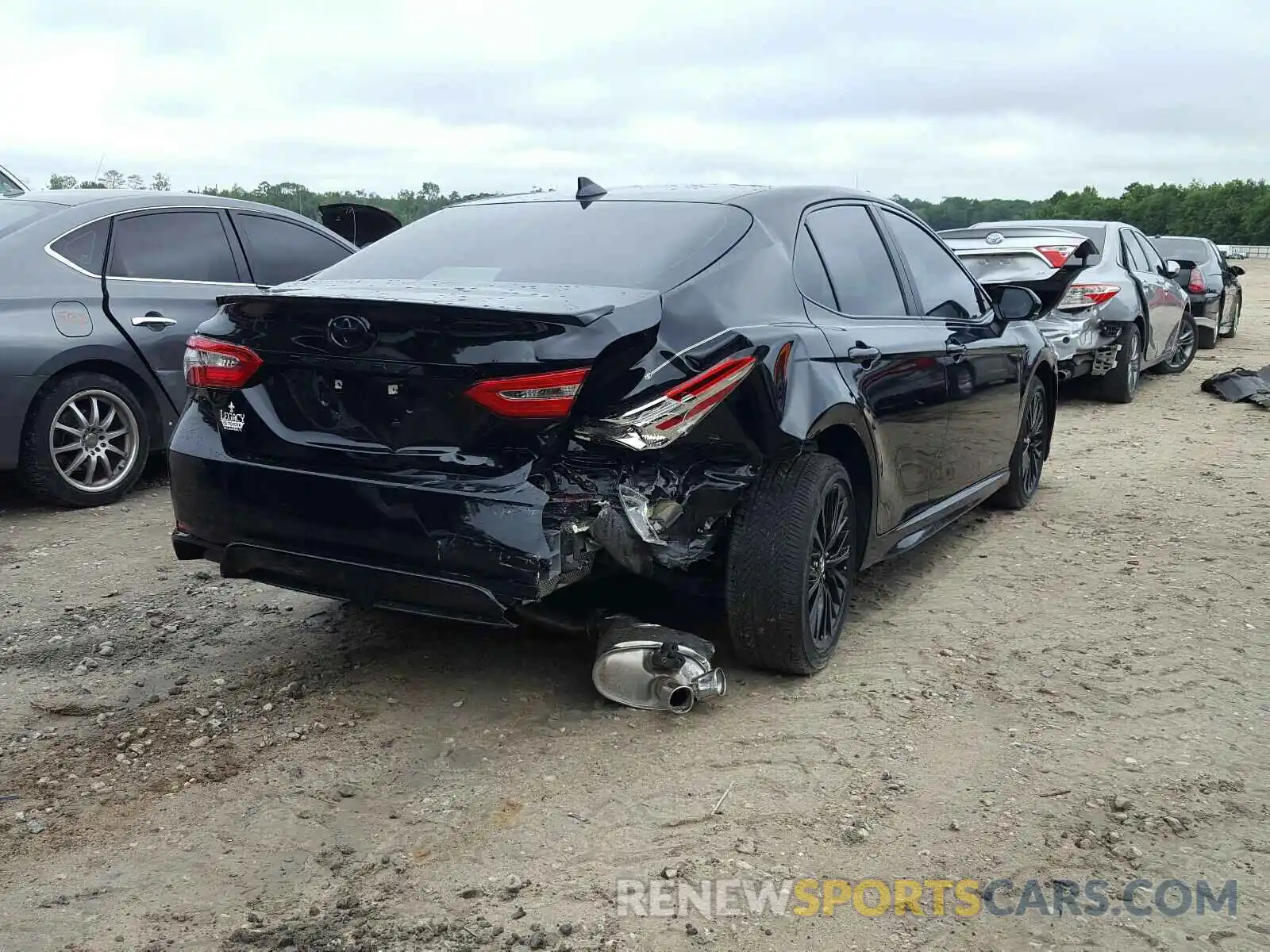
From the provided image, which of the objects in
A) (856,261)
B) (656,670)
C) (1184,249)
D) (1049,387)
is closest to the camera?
(656,670)

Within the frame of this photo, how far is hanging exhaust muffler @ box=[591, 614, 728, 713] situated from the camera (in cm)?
374

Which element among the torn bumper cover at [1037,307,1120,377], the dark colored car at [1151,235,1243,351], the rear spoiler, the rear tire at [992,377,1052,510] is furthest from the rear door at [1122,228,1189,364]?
the rear tire at [992,377,1052,510]

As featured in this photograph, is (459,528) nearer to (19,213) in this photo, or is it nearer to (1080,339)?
(19,213)

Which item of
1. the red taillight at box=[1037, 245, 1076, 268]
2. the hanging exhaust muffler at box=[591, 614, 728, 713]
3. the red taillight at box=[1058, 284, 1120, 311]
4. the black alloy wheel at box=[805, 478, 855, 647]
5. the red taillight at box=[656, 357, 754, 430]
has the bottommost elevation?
the hanging exhaust muffler at box=[591, 614, 728, 713]

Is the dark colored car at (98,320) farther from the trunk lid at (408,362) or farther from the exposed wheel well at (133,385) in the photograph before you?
the trunk lid at (408,362)

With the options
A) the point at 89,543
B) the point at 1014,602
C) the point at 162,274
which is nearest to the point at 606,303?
the point at 1014,602

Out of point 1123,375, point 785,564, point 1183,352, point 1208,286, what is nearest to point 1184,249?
point 1208,286

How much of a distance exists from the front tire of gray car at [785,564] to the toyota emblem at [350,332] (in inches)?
48.8

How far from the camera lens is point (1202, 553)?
5777 mm

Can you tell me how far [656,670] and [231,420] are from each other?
1.50m

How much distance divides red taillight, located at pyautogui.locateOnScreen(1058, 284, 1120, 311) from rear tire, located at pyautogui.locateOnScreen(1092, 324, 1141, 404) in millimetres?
428

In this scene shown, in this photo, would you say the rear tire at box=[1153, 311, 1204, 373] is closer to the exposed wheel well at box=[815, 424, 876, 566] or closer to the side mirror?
the side mirror

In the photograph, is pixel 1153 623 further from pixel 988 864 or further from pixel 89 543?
pixel 89 543

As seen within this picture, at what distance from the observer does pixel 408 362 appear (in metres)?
3.44
